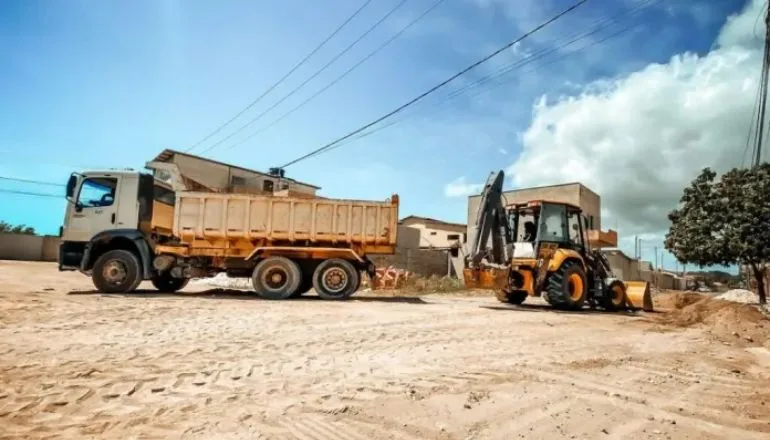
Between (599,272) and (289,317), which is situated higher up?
(599,272)

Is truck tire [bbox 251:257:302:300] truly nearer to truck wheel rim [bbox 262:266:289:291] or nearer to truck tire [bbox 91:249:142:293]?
truck wheel rim [bbox 262:266:289:291]

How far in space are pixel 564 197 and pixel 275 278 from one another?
28.9m

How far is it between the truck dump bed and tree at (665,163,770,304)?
16174mm

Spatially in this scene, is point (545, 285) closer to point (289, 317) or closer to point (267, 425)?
point (289, 317)

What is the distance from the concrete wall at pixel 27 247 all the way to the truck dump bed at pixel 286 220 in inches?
1312

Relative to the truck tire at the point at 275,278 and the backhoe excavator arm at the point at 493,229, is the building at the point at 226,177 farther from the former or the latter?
the backhoe excavator arm at the point at 493,229

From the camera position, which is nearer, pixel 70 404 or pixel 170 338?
pixel 70 404

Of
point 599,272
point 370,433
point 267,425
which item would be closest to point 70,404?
point 267,425

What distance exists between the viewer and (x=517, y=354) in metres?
5.55

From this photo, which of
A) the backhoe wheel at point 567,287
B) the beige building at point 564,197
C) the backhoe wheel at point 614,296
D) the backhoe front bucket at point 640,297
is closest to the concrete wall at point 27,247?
the beige building at point 564,197

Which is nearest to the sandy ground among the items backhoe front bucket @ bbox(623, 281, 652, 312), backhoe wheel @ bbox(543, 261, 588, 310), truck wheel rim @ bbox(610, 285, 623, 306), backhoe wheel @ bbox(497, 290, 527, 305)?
backhoe wheel @ bbox(543, 261, 588, 310)

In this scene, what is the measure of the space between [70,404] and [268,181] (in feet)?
139

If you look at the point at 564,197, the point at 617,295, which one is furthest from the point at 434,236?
the point at 617,295

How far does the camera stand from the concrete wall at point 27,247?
37.6 meters
